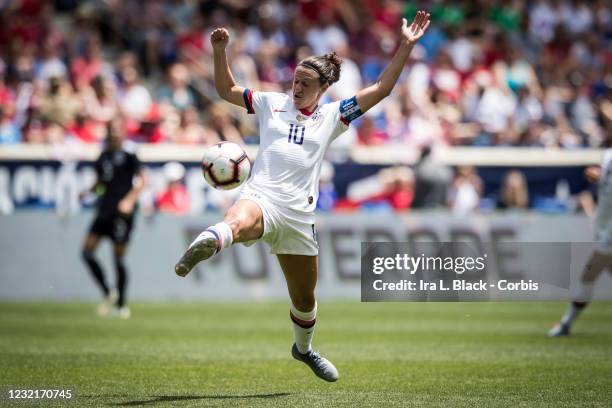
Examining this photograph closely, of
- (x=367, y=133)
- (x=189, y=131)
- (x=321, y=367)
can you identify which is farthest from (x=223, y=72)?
(x=367, y=133)

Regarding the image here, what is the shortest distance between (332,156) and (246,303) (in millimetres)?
3486

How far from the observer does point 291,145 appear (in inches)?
329

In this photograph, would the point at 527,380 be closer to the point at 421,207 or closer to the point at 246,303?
the point at 246,303

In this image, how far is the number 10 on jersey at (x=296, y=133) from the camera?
8.38 m

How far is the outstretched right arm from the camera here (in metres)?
8.48

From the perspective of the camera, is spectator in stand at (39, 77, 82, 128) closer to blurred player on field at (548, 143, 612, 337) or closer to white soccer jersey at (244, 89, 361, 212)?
blurred player on field at (548, 143, 612, 337)

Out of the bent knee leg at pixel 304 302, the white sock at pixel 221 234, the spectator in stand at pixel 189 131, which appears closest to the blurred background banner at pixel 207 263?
the spectator in stand at pixel 189 131

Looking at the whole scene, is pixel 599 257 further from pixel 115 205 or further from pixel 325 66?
pixel 115 205

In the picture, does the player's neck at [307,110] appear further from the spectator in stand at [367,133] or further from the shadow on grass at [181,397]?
the spectator in stand at [367,133]

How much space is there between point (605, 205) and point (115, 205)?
6.95m

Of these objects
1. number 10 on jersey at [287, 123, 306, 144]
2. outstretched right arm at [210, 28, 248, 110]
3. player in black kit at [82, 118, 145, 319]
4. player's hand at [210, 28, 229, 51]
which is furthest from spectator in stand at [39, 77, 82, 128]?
number 10 on jersey at [287, 123, 306, 144]

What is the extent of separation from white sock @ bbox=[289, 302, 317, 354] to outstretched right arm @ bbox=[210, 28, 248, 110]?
1.74m

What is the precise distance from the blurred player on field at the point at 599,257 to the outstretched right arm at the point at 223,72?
19.4 feet

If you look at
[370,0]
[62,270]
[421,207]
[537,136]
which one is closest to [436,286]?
[421,207]
